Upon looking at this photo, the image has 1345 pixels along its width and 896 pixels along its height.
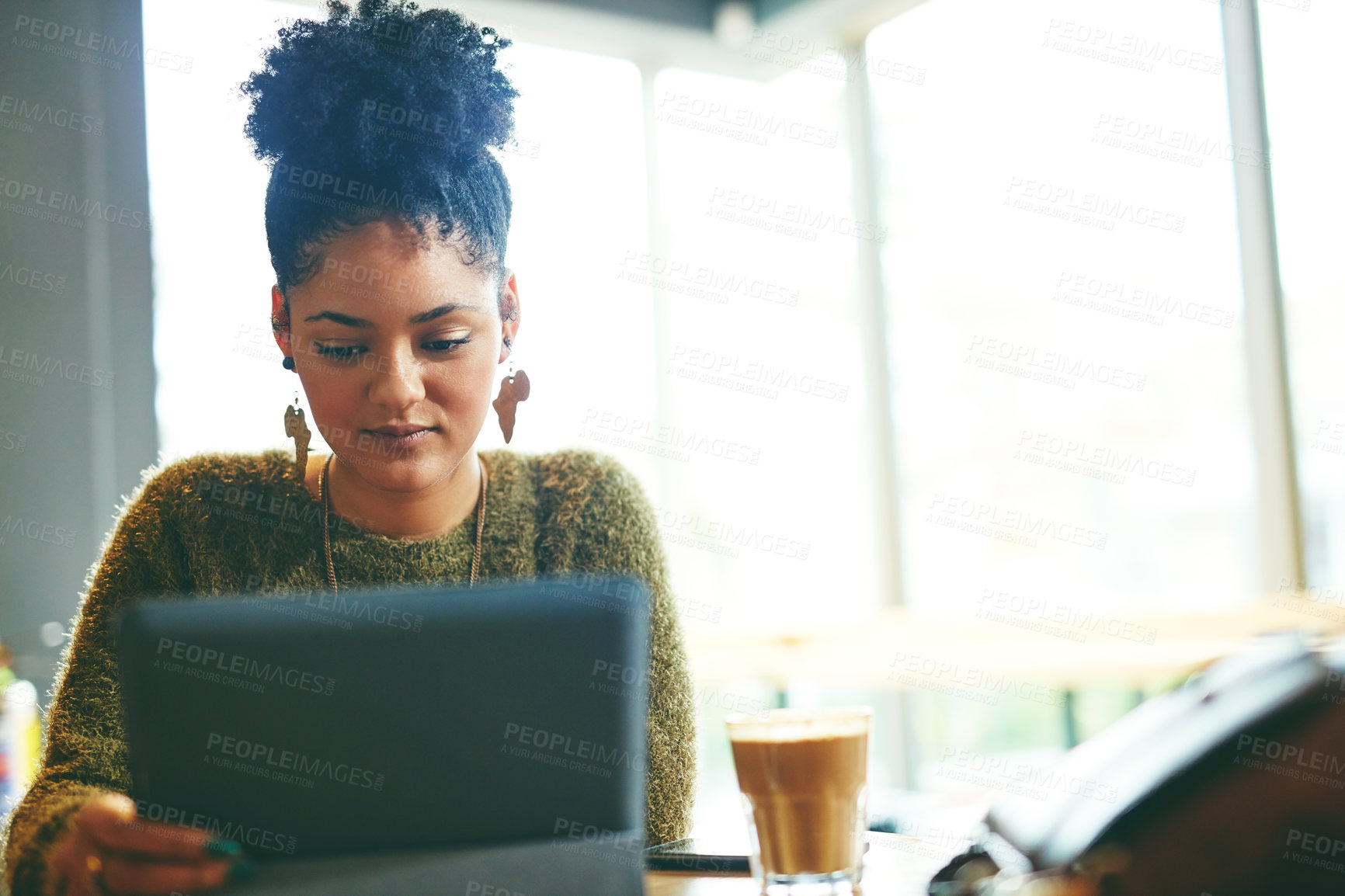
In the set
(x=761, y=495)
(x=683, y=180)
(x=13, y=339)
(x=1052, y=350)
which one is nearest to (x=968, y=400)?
(x=1052, y=350)

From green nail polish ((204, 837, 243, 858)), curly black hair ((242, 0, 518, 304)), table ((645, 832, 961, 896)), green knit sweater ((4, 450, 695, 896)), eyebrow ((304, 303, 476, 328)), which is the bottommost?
table ((645, 832, 961, 896))

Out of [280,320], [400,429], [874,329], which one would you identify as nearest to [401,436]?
[400,429]

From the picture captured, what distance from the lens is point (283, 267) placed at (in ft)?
4.94

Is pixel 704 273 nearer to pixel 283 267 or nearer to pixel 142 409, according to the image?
pixel 142 409

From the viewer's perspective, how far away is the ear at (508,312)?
1.61 meters

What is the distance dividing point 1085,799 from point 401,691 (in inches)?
18.1

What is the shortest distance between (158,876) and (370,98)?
1.08 m

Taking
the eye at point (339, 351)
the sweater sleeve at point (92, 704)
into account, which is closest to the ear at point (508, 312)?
the eye at point (339, 351)

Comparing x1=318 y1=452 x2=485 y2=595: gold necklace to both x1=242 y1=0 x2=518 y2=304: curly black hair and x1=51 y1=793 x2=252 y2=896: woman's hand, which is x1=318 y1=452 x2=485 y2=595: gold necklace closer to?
x1=242 y1=0 x2=518 y2=304: curly black hair

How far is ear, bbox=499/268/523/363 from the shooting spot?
5.27ft

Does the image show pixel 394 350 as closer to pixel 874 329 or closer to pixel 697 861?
pixel 697 861

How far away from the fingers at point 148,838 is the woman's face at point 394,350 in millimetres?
701

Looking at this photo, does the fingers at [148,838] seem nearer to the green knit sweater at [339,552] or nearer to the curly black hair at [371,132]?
the green knit sweater at [339,552]

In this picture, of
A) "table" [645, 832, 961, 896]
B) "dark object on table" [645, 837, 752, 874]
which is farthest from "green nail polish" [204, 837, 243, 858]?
"dark object on table" [645, 837, 752, 874]
